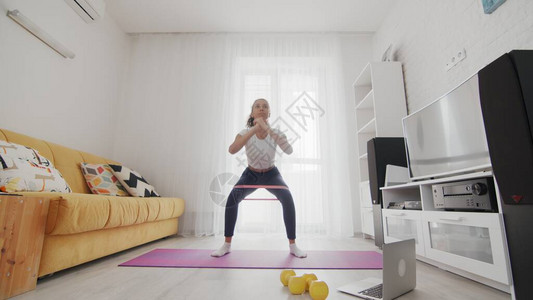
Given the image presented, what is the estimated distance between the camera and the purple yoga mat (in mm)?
1521

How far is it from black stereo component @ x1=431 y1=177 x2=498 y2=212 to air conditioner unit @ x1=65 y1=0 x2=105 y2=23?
3338 mm

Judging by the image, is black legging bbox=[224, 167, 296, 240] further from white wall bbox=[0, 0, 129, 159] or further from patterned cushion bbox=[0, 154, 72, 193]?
white wall bbox=[0, 0, 129, 159]

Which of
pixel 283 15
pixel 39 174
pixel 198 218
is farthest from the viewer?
pixel 283 15

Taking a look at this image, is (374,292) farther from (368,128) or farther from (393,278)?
(368,128)

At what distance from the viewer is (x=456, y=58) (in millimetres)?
1946

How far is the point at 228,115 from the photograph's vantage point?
3318mm

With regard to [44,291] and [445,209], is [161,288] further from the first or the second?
[445,209]

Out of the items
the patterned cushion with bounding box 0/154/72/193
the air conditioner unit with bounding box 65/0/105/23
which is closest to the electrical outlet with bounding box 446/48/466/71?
the patterned cushion with bounding box 0/154/72/193

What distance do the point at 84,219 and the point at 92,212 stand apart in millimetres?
64

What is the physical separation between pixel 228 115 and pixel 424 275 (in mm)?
2619

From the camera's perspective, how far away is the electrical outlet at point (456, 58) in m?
1.88

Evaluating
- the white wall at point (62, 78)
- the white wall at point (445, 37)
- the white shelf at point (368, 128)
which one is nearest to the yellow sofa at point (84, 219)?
the white wall at point (62, 78)

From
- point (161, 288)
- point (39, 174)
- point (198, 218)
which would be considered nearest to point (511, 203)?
point (161, 288)

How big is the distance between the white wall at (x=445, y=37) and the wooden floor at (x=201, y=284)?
1.35 metres
